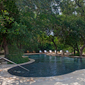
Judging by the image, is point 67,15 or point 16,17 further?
point 67,15

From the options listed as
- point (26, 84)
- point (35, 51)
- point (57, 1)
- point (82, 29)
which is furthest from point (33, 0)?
point (35, 51)

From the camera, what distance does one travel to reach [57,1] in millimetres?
12180

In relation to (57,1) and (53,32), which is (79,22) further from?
(57,1)

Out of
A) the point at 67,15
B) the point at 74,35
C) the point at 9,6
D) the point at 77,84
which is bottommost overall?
the point at 77,84

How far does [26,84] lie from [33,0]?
789 centimetres

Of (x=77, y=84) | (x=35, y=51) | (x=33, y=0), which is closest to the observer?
(x=77, y=84)

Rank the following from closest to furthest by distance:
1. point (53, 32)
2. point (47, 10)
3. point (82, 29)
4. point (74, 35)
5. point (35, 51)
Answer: point (47, 10) < point (82, 29) < point (74, 35) < point (53, 32) < point (35, 51)

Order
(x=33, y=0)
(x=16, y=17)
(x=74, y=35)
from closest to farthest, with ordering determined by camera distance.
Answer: (x=33, y=0) < (x=16, y=17) < (x=74, y=35)

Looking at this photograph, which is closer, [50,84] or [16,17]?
[50,84]

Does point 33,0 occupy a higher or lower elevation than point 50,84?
higher

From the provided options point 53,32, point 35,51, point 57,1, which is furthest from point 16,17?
point 35,51

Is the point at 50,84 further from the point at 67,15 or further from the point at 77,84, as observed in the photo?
the point at 67,15

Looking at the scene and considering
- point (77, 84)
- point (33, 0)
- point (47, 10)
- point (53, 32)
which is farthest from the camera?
point (53, 32)

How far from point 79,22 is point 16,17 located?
12976 mm
